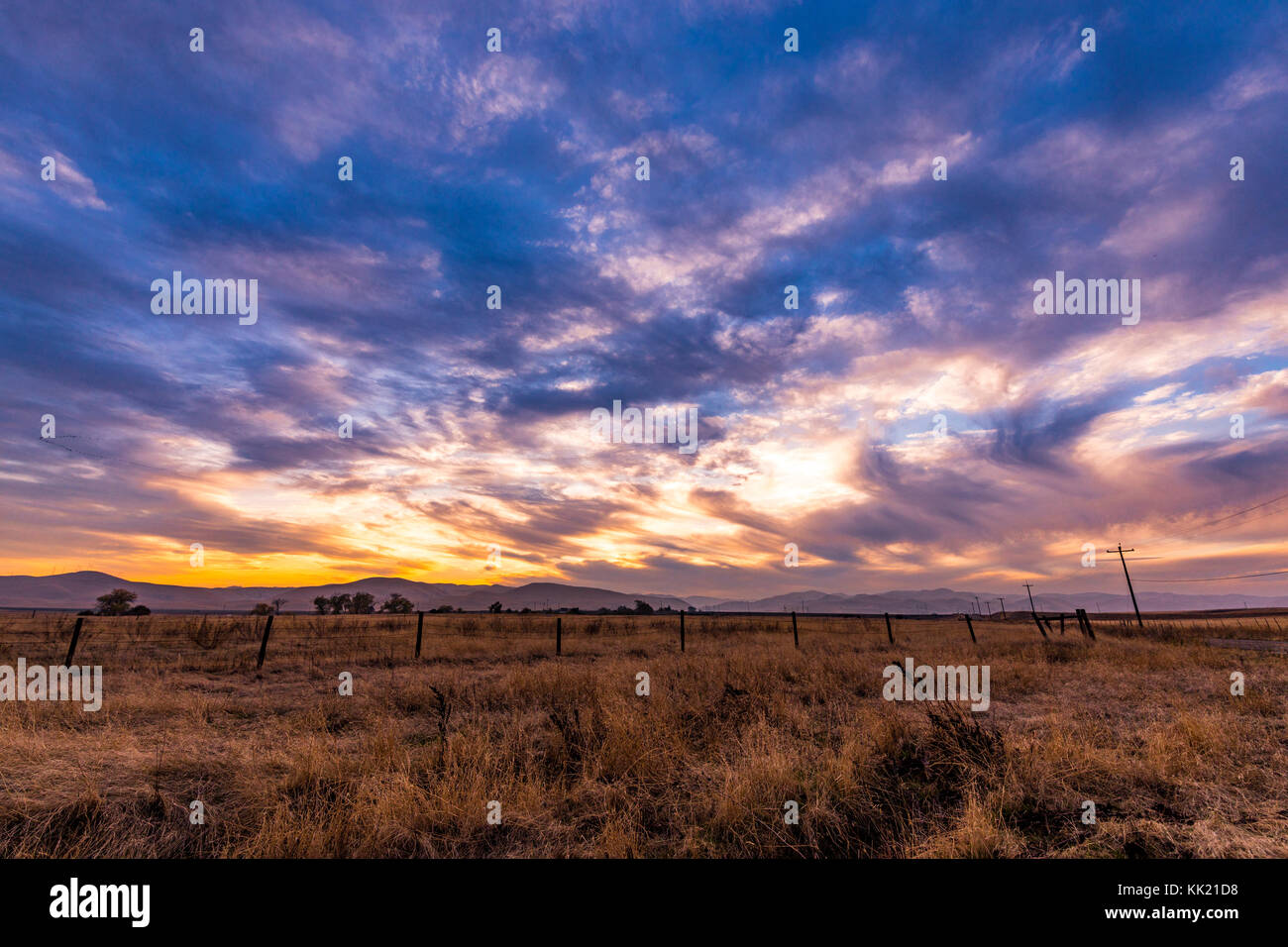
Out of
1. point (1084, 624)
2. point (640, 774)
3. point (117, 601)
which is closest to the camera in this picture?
point (640, 774)

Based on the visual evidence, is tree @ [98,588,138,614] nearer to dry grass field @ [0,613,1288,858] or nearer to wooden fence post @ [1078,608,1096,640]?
dry grass field @ [0,613,1288,858]

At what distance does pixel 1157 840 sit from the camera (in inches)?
191

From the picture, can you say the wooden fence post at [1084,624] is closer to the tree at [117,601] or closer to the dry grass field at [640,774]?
the dry grass field at [640,774]

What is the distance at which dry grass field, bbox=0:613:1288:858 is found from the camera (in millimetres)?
5008

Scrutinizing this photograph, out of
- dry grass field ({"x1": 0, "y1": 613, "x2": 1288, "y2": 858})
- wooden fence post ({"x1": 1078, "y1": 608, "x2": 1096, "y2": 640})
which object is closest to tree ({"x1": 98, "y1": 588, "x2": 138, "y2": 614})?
dry grass field ({"x1": 0, "y1": 613, "x2": 1288, "y2": 858})

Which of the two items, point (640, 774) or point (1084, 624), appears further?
point (1084, 624)

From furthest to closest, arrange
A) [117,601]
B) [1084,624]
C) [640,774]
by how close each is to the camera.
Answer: [117,601] < [1084,624] < [640,774]

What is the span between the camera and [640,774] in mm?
6707

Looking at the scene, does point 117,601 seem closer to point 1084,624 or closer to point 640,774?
point 640,774

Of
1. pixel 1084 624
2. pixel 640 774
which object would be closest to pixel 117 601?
pixel 640 774
